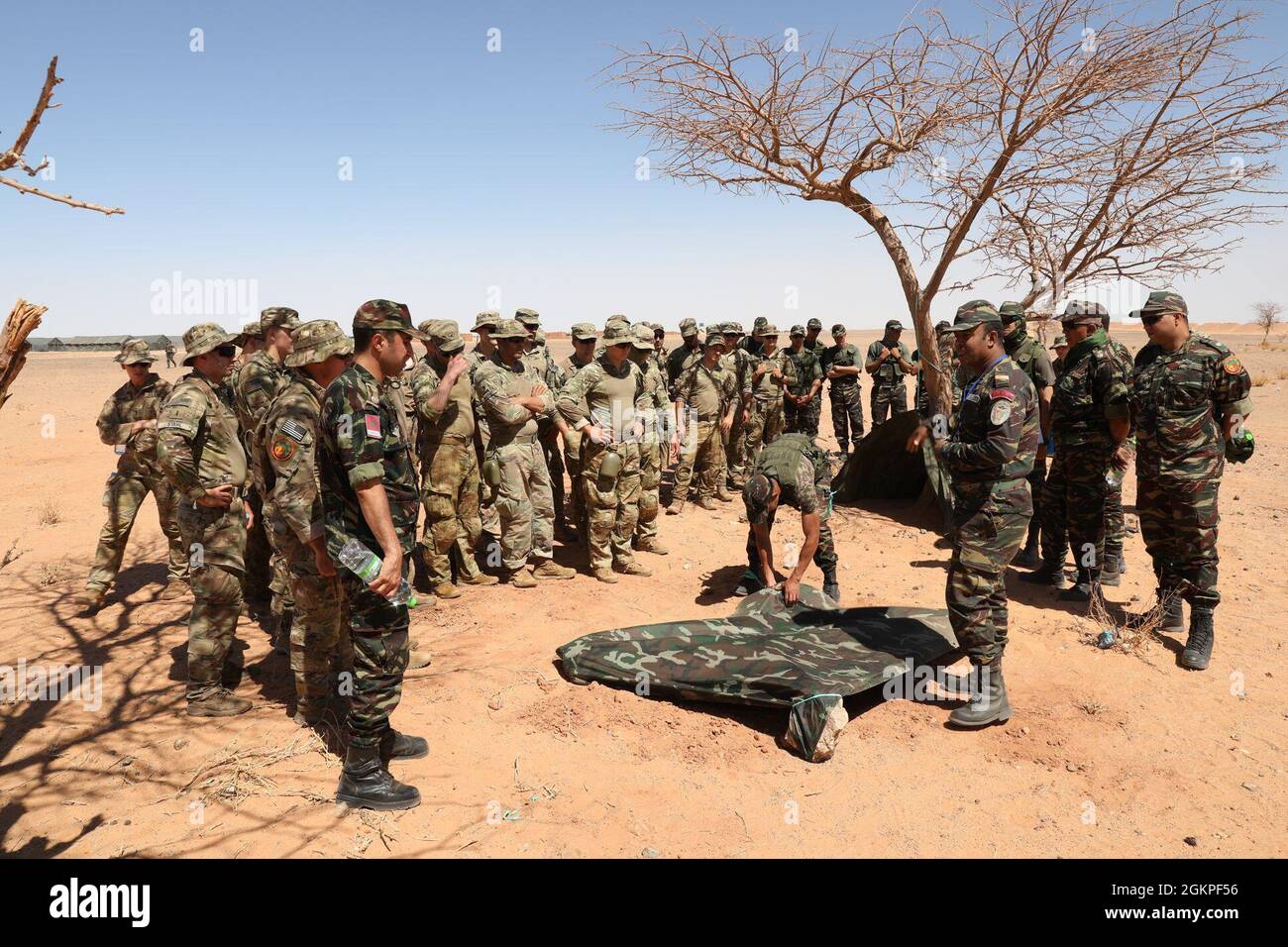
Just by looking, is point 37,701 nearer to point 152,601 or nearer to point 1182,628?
point 152,601

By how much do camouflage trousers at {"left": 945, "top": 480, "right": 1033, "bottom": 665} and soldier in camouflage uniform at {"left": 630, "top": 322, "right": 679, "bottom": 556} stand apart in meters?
3.61

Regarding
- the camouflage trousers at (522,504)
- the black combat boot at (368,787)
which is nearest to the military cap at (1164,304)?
the camouflage trousers at (522,504)

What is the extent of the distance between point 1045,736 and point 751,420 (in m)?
6.98

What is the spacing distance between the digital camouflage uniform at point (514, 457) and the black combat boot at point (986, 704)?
3.78 metres

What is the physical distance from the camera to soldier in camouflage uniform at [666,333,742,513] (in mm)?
9305

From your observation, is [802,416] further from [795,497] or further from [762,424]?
[795,497]

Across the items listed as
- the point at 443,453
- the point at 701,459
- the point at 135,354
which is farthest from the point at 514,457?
the point at 701,459

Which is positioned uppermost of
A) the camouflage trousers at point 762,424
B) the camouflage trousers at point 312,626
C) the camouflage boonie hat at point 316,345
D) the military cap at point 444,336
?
the military cap at point 444,336

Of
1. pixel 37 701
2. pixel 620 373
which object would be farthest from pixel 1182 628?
pixel 37 701

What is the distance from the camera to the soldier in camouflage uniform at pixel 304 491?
3.73 metres

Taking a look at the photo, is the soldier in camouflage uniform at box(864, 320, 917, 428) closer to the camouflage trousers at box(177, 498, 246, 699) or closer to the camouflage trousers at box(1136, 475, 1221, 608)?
the camouflage trousers at box(1136, 475, 1221, 608)

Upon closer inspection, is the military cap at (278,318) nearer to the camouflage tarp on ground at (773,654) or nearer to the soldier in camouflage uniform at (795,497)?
the camouflage tarp on ground at (773,654)

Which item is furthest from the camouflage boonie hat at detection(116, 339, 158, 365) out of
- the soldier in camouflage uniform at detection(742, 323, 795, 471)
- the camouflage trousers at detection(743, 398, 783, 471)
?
the camouflage trousers at detection(743, 398, 783, 471)

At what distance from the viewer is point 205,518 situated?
4492mm
